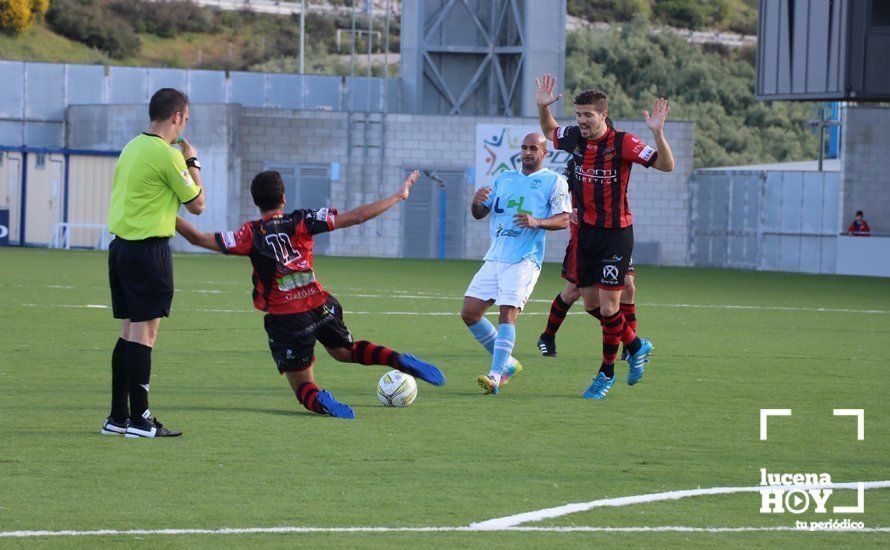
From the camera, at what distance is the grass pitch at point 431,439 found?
616 cm

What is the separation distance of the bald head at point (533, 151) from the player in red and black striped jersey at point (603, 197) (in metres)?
0.23

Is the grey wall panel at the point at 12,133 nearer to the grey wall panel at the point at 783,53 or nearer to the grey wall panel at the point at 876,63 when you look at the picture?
the grey wall panel at the point at 783,53

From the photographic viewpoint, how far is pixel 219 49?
266 feet

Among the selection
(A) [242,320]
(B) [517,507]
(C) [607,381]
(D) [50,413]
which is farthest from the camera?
(A) [242,320]

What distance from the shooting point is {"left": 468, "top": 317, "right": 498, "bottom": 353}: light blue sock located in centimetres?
1116

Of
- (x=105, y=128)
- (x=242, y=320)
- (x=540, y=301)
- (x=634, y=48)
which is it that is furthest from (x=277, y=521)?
(x=634, y=48)

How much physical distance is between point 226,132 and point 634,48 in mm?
44652

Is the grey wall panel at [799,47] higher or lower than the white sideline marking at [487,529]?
higher

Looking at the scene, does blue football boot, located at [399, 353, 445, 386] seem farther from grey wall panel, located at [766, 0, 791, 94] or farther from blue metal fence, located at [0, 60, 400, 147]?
blue metal fence, located at [0, 60, 400, 147]

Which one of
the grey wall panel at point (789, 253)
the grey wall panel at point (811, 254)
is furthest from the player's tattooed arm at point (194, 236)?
the grey wall panel at point (789, 253)

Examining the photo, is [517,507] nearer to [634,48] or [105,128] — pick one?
[105,128]

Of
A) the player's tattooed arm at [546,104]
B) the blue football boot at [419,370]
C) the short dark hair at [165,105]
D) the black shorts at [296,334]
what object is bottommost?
the blue football boot at [419,370]

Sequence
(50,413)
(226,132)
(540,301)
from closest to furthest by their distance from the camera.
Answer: (50,413)
(540,301)
(226,132)

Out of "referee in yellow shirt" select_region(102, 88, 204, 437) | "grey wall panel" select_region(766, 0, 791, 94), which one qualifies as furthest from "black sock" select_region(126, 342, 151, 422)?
"grey wall panel" select_region(766, 0, 791, 94)
